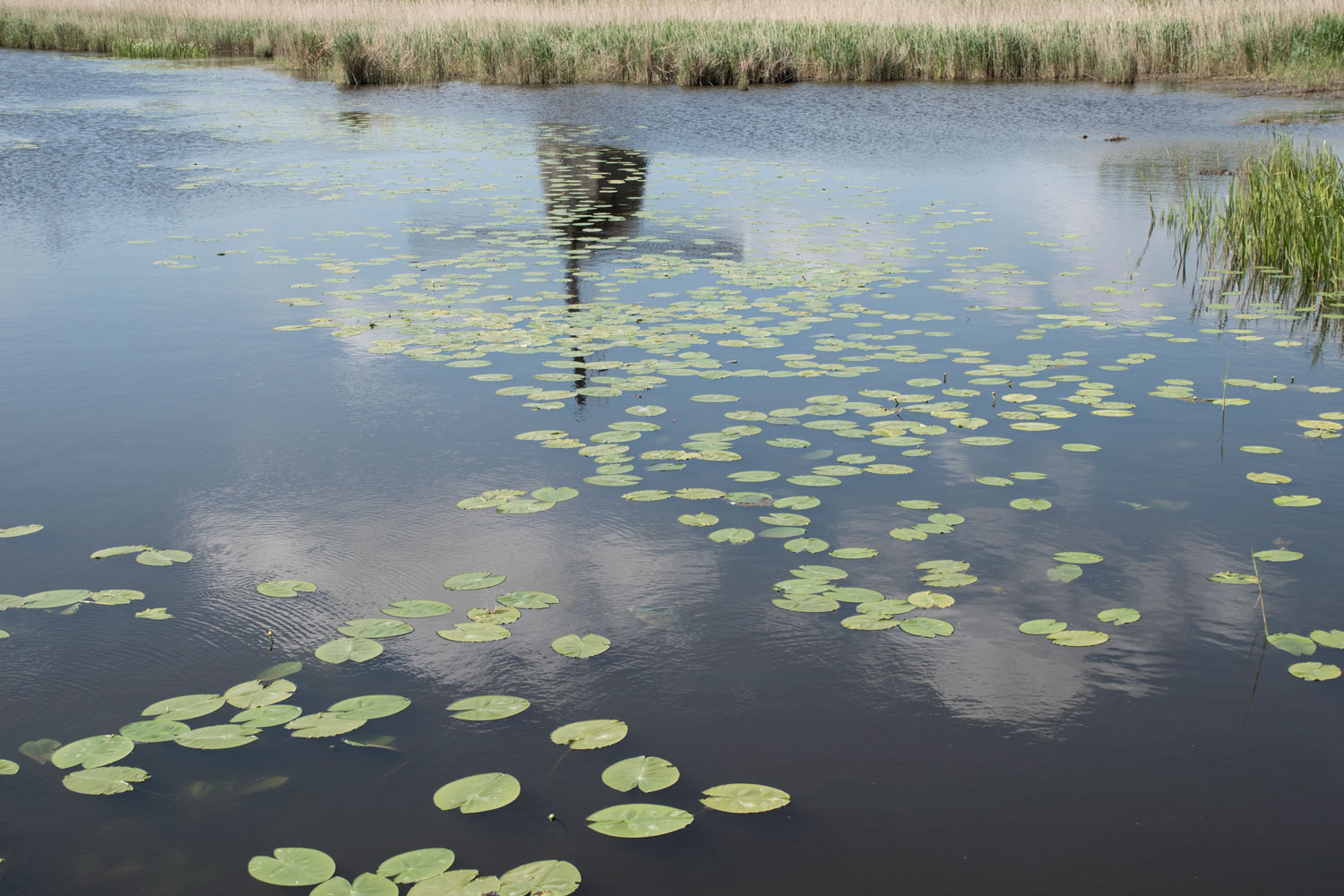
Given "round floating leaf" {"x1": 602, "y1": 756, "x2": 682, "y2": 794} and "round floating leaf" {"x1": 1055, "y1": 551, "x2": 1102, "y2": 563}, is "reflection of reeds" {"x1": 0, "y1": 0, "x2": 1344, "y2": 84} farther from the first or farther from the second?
"round floating leaf" {"x1": 602, "y1": 756, "x2": 682, "y2": 794}

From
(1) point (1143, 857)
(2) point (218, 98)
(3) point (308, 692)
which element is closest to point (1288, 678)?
(1) point (1143, 857)

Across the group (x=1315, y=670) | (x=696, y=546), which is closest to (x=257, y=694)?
(x=696, y=546)

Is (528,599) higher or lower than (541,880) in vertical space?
higher

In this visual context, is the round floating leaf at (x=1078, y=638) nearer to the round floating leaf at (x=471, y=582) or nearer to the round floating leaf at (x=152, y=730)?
the round floating leaf at (x=471, y=582)

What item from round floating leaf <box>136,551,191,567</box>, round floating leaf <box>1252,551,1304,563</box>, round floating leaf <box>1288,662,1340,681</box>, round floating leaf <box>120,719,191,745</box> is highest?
round floating leaf <box>136,551,191,567</box>

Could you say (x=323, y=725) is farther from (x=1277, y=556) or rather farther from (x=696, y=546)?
(x=1277, y=556)

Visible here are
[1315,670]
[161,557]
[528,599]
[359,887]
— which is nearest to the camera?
[359,887]

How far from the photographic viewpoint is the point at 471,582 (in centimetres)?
311

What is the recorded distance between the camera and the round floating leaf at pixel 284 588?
10.0 feet

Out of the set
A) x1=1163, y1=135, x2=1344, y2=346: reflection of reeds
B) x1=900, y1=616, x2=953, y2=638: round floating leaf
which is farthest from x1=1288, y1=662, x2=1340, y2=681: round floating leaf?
x1=1163, y1=135, x2=1344, y2=346: reflection of reeds

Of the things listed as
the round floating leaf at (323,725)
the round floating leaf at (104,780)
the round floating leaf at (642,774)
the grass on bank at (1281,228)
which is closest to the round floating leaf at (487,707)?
the round floating leaf at (323,725)

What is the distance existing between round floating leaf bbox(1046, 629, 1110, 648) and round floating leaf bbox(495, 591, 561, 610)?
4.33 feet

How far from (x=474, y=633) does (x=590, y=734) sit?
564 mm

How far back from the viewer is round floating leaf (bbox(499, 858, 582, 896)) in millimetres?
1949
